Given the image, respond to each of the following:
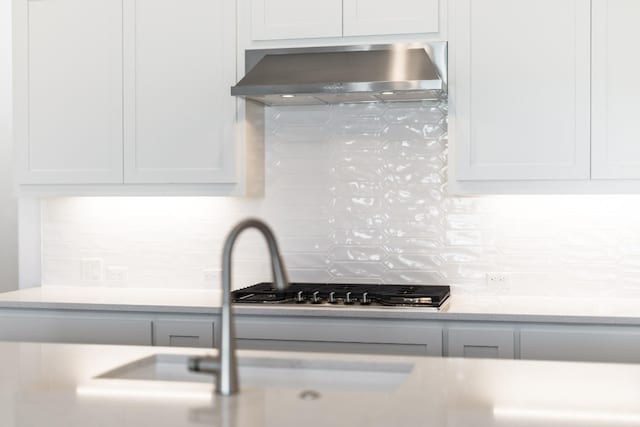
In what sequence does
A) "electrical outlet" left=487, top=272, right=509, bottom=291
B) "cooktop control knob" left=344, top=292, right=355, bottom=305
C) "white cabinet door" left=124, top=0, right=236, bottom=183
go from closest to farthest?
"cooktop control knob" left=344, top=292, right=355, bottom=305 → "white cabinet door" left=124, top=0, right=236, bottom=183 → "electrical outlet" left=487, top=272, right=509, bottom=291

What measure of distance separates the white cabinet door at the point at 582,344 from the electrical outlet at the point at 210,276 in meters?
1.61

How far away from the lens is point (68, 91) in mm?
4035

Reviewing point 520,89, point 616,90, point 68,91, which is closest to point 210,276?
point 68,91

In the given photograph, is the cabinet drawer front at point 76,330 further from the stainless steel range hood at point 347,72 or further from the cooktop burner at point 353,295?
the stainless steel range hood at point 347,72

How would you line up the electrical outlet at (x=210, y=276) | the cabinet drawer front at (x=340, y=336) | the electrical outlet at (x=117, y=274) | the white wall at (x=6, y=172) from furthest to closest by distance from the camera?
the white wall at (x=6, y=172), the electrical outlet at (x=117, y=274), the electrical outlet at (x=210, y=276), the cabinet drawer front at (x=340, y=336)

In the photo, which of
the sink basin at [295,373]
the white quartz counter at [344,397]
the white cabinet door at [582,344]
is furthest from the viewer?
the white cabinet door at [582,344]

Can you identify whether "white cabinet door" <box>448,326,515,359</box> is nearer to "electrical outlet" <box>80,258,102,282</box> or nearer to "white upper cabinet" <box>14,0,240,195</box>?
"white upper cabinet" <box>14,0,240,195</box>

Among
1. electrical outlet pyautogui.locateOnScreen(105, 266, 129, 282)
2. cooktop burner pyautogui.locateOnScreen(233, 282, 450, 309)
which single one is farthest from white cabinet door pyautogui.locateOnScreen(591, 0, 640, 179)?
electrical outlet pyautogui.locateOnScreen(105, 266, 129, 282)

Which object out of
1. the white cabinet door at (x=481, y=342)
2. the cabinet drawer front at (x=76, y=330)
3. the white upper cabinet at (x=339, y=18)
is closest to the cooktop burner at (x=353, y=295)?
the white cabinet door at (x=481, y=342)

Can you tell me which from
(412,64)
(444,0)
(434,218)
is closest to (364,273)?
(434,218)

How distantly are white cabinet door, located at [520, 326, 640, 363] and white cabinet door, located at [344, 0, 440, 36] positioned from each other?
1.40 m

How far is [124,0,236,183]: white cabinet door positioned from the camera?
3838 millimetres

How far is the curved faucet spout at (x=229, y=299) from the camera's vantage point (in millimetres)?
1718

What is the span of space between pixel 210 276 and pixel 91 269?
2.22 feet
